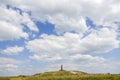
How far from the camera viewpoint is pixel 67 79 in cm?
6525

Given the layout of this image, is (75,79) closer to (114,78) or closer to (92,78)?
(92,78)

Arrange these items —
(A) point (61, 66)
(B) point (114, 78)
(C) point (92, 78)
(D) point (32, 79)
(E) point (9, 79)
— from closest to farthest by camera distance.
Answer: (B) point (114, 78) < (C) point (92, 78) < (D) point (32, 79) < (E) point (9, 79) < (A) point (61, 66)

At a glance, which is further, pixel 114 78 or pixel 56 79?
pixel 56 79

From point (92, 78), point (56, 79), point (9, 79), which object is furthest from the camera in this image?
point (9, 79)

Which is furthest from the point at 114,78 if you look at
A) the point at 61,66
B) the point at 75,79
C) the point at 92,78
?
the point at 61,66

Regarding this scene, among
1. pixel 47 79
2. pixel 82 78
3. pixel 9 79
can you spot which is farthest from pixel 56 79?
pixel 9 79

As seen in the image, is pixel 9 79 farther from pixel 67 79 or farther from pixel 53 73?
pixel 67 79

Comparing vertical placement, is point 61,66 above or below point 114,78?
above

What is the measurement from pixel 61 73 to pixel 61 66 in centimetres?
652

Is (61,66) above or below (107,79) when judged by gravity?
above

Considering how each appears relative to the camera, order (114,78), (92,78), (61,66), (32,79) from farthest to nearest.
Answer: (61,66) → (32,79) → (92,78) → (114,78)

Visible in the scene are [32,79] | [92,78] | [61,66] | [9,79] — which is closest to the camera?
[92,78]

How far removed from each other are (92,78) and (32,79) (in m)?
20.7

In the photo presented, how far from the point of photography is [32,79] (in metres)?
72.9
